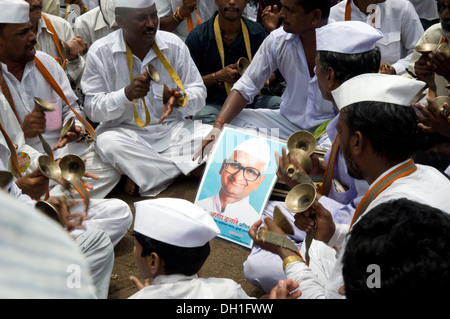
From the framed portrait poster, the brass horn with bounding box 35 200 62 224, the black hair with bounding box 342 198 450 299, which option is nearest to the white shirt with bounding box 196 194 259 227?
the framed portrait poster

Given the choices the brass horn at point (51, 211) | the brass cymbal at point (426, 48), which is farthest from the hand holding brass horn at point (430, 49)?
the brass horn at point (51, 211)

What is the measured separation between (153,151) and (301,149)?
2.02m

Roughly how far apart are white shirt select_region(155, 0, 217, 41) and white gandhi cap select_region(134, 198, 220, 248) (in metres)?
4.90

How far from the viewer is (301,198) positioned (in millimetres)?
3258

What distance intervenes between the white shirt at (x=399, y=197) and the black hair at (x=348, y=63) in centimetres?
140

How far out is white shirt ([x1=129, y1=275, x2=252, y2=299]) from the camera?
238 cm

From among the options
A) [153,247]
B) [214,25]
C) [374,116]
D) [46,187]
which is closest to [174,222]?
[153,247]

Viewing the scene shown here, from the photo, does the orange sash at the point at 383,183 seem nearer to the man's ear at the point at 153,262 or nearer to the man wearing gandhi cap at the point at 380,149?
the man wearing gandhi cap at the point at 380,149

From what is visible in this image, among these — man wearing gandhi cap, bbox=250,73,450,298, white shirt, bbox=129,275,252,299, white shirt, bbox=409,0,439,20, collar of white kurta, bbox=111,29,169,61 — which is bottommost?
white shirt, bbox=409,0,439,20

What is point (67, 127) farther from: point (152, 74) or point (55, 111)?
point (152, 74)

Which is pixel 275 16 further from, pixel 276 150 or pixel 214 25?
pixel 276 150

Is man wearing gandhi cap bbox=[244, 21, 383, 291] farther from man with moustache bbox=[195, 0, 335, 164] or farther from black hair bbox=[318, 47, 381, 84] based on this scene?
man with moustache bbox=[195, 0, 335, 164]

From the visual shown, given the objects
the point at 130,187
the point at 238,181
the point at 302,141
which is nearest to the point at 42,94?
the point at 130,187

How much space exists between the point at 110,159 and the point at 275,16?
316cm
